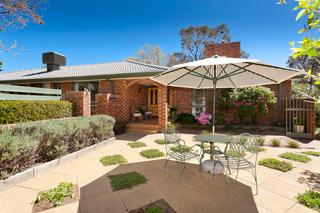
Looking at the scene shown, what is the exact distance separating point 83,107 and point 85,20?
7471 millimetres

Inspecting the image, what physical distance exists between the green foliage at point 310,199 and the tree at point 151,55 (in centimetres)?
2828

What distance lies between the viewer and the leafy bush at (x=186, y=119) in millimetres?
11110

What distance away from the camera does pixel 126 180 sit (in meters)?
3.55

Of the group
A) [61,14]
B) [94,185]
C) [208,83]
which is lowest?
[94,185]

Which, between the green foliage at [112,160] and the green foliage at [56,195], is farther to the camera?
the green foliage at [112,160]

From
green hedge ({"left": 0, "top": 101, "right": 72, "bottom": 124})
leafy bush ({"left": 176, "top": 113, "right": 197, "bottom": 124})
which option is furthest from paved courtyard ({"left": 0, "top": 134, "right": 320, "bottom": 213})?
leafy bush ({"left": 176, "top": 113, "right": 197, "bottom": 124})

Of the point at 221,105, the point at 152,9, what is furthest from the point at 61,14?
the point at 221,105

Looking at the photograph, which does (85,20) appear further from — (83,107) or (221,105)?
(221,105)

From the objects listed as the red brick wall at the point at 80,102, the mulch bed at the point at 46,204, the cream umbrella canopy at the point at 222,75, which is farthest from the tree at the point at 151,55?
the mulch bed at the point at 46,204

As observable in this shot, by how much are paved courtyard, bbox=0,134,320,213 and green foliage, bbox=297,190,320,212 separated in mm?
121

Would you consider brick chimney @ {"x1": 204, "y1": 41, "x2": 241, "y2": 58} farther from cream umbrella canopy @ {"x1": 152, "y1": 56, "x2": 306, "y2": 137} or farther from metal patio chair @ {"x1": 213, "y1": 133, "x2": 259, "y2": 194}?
metal patio chair @ {"x1": 213, "y1": 133, "x2": 259, "y2": 194}

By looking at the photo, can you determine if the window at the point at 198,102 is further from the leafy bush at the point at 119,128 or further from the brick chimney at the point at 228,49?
the leafy bush at the point at 119,128

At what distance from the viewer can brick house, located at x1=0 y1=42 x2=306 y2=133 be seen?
8895mm

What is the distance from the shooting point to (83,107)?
7578 millimetres
